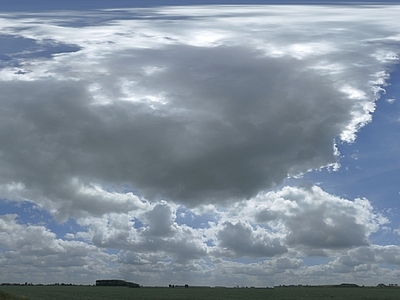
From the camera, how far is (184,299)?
144375mm

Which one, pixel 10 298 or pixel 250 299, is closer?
pixel 10 298

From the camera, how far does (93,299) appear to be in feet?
475

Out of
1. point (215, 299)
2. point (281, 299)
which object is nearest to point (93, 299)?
point (215, 299)

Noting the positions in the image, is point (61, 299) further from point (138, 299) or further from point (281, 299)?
point (281, 299)

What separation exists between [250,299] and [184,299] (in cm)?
1906

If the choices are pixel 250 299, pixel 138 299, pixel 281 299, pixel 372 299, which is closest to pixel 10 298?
pixel 138 299

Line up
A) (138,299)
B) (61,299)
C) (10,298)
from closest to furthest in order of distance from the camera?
(10,298)
(61,299)
(138,299)

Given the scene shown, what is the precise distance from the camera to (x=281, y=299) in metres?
144

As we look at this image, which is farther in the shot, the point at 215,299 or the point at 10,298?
the point at 215,299

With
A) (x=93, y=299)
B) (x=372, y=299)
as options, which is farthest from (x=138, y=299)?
(x=372, y=299)

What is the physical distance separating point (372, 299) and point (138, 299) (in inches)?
2817

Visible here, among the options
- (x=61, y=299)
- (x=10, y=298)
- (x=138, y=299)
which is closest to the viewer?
(x=10, y=298)

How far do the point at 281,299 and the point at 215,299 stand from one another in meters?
18.9

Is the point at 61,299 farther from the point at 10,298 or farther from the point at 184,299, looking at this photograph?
the point at 10,298
